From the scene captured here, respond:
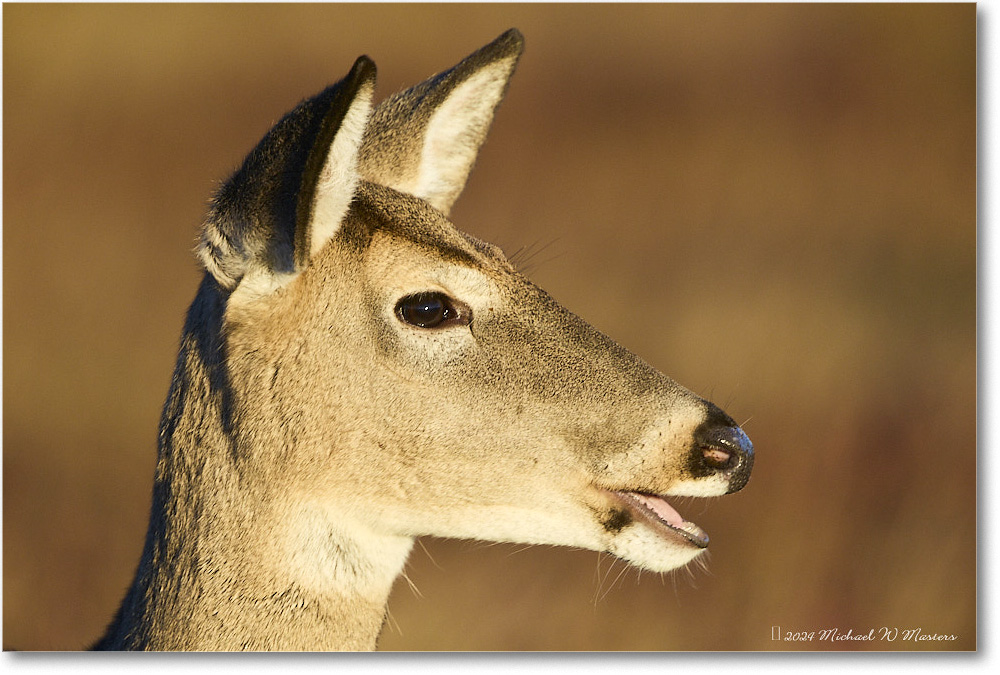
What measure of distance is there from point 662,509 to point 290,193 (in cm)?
100

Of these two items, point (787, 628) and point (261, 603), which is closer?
point (261, 603)

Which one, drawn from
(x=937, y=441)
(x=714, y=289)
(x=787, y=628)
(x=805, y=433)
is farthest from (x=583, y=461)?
(x=714, y=289)

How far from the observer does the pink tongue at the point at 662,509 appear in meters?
2.37

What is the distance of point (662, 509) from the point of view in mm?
2383

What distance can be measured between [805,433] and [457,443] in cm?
242

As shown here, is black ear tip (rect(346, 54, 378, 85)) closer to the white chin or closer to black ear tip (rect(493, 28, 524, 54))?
black ear tip (rect(493, 28, 524, 54))

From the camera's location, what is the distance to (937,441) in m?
3.82

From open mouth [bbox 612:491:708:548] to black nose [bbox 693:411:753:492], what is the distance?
0.13m

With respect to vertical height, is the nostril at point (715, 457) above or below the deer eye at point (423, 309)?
below

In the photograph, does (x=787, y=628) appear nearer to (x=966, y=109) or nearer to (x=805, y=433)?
(x=805, y=433)

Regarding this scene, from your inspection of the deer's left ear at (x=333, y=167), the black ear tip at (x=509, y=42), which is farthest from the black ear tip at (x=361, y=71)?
the black ear tip at (x=509, y=42)

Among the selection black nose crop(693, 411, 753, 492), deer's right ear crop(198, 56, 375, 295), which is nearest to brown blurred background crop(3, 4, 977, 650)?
black nose crop(693, 411, 753, 492)

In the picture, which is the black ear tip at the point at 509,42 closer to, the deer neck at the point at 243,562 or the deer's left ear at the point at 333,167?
the deer's left ear at the point at 333,167

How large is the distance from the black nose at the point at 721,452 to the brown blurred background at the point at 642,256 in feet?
4.19
